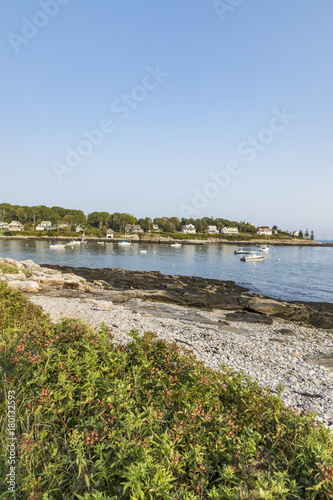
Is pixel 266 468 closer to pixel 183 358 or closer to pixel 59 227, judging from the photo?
pixel 183 358

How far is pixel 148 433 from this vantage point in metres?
3.09

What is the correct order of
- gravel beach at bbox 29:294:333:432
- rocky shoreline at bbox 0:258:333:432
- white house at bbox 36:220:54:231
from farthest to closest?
1. white house at bbox 36:220:54:231
2. rocky shoreline at bbox 0:258:333:432
3. gravel beach at bbox 29:294:333:432

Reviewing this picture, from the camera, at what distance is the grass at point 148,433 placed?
8.30 ft

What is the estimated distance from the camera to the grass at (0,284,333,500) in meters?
2.53

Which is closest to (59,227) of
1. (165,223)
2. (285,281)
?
(165,223)

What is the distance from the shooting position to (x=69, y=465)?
113 inches

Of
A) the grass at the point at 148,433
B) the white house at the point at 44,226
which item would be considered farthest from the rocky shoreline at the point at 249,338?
the white house at the point at 44,226

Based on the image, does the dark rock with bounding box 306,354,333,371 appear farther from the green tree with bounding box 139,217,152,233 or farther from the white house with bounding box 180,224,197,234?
the white house with bounding box 180,224,197,234

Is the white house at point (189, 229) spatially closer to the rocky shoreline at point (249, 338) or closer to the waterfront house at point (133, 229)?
the waterfront house at point (133, 229)

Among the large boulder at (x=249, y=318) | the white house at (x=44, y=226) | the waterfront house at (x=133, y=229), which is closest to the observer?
the large boulder at (x=249, y=318)

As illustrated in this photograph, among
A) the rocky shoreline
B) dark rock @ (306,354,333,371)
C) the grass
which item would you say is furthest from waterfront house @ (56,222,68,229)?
the grass

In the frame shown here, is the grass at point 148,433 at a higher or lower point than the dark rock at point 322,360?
higher

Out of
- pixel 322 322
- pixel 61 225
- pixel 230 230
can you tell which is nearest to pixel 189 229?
pixel 230 230

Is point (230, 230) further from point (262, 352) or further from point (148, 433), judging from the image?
point (148, 433)
